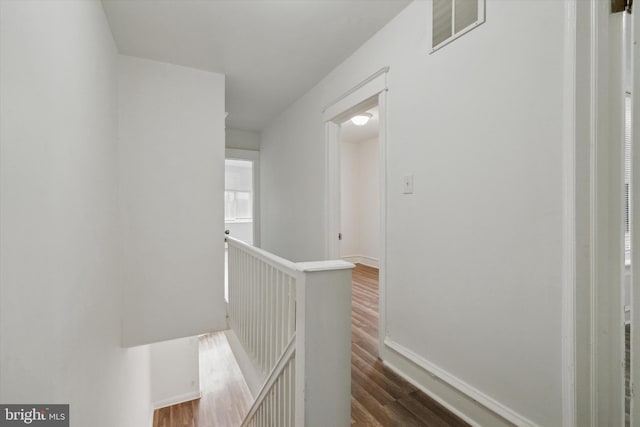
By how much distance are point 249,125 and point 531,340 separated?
4.60 meters

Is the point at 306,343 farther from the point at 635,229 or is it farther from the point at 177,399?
the point at 177,399

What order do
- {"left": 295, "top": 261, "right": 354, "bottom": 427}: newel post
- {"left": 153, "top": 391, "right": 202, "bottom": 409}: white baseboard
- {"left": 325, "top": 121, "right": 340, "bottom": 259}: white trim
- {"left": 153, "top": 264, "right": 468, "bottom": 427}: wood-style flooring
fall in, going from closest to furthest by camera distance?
{"left": 295, "top": 261, "right": 354, "bottom": 427}: newel post
{"left": 153, "top": 264, "right": 468, "bottom": 427}: wood-style flooring
{"left": 325, "top": 121, "right": 340, "bottom": 259}: white trim
{"left": 153, "top": 391, "right": 202, "bottom": 409}: white baseboard

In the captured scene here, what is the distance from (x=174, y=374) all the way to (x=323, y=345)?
4298 mm

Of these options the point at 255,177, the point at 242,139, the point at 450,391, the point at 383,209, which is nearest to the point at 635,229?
the point at 450,391

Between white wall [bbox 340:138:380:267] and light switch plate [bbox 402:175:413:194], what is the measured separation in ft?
13.9

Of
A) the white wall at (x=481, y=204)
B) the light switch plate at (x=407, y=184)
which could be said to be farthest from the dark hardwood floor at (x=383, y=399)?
the light switch plate at (x=407, y=184)

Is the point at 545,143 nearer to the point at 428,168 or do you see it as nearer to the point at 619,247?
the point at 619,247

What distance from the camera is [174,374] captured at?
4.37 m

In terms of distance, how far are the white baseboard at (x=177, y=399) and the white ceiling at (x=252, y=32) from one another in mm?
4555

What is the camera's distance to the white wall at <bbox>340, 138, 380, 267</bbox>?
248 inches

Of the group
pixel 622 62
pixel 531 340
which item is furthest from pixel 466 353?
pixel 622 62

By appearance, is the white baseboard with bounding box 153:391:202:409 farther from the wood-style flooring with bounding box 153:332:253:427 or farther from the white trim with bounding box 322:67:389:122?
the white trim with bounding box 322:67:389:122

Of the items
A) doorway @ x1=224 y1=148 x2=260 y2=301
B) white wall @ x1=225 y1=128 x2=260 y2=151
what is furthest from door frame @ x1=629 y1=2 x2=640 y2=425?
doorway @ x1=224 y1=148 x2=260 y2=301

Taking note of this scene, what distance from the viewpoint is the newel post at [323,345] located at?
1.23 meters
